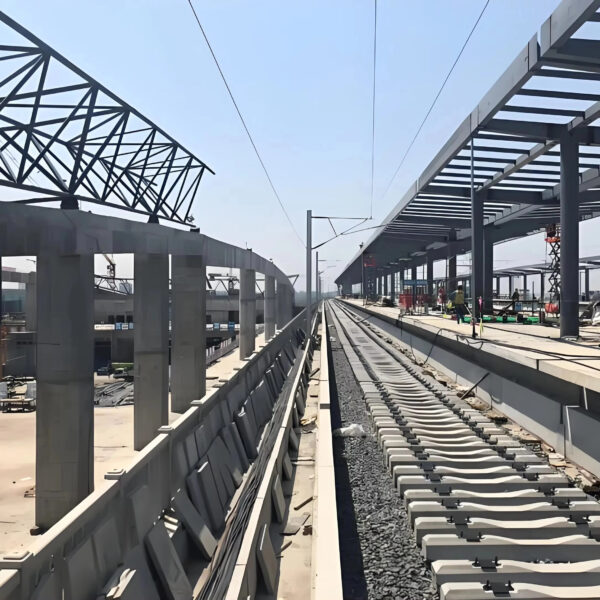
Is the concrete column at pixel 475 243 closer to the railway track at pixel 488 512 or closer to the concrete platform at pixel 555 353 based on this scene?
the concrete platform at pixel 555 353

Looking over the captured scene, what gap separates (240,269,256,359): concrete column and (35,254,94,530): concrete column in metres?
11.0

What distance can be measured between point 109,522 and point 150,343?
6.67m

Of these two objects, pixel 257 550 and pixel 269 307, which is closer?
pixel 257 550

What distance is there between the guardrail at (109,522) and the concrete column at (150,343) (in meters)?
3.11

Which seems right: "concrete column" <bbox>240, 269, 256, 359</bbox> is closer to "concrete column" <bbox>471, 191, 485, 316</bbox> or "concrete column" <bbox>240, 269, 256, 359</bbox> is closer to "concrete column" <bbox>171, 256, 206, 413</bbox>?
"concrete column" <bbox>171, 256, 206, 413</bbox>

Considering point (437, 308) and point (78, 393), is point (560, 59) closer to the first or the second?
point (78, 393)

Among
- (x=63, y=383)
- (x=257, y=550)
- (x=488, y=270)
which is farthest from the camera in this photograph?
(x=488, y=270)

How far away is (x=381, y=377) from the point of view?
16.3 metres

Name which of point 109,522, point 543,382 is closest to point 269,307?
point 543,382

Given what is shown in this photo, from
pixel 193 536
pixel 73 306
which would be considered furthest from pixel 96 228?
pixel 193 536

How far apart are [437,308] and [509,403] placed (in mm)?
27563

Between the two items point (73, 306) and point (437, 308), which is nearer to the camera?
point (73, 306)

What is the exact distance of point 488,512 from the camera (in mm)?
6023

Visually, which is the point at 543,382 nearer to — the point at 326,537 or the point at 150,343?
the point at 326,537
